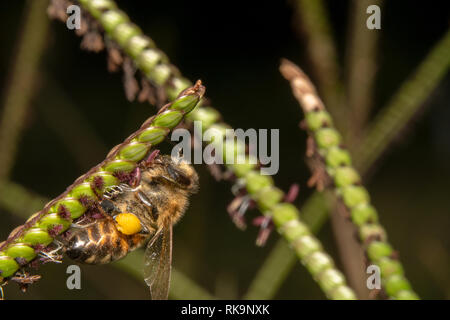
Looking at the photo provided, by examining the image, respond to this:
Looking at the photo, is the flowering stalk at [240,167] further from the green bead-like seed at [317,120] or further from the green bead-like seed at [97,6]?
the green bead-like seed at [317,120]

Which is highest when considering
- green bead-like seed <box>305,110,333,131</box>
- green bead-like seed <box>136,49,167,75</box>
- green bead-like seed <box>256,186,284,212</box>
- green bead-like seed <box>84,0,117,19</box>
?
green bead-like seed <box>84,0,117,19</box>

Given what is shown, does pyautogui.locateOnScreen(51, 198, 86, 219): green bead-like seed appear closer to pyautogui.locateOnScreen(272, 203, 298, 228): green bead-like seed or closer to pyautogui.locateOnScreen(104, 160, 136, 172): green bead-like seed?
pyautogui.locateOnScreen(104, 160, 136, 172): green bead-like seed

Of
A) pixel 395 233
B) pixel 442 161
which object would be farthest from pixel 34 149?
pixel 442 161

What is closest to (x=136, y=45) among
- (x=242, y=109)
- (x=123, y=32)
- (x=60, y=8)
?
(x=123, y=32)

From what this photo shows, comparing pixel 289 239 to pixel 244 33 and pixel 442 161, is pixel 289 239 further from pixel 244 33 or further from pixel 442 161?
pixel 442 161

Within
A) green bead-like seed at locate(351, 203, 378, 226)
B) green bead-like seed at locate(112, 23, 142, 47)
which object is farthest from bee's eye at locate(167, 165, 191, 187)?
green bead-like seed at locate(351, 203, 378, 226)

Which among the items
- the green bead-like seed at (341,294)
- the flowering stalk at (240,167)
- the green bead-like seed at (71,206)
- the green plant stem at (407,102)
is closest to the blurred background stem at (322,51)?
the green plant stem at (407,102)
